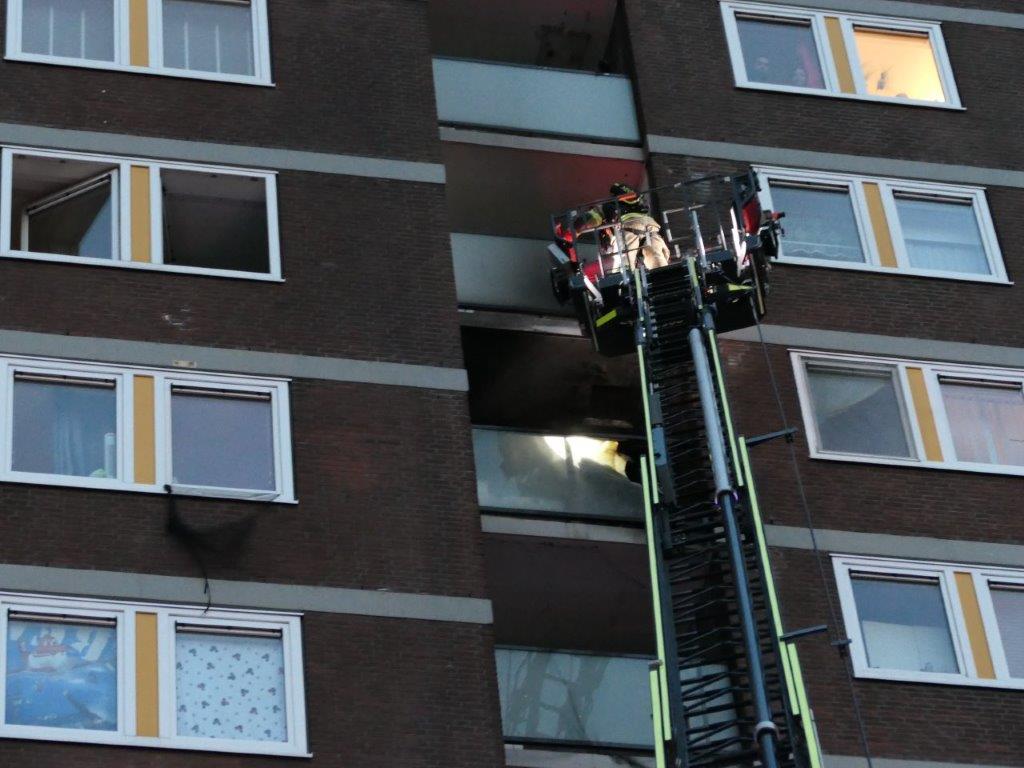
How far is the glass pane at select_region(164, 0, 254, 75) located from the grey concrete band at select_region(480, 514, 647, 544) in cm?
630

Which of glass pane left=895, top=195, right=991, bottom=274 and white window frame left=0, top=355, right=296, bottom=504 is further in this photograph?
glass pane left=895, top=195, right=991, bottom=274

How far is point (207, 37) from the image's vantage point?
2908 cm

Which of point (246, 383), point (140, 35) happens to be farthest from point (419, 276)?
point (140, 35)

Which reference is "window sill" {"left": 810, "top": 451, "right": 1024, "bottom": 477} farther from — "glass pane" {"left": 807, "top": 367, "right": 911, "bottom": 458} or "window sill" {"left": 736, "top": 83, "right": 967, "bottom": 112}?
"window sill" {"left": 736, "top": 83, "right": 967, "bottom": 112}

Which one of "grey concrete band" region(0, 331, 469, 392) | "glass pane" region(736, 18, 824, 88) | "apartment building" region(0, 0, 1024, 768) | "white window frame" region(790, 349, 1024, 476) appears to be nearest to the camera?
"apartment building" region(0, 0, 1024, 768)

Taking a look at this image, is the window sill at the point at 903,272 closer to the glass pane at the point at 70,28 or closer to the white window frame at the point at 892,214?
the white window frame at the point at 892,214

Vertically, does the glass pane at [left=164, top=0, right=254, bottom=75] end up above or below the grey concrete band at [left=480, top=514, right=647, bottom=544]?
above

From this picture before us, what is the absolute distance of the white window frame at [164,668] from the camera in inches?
892

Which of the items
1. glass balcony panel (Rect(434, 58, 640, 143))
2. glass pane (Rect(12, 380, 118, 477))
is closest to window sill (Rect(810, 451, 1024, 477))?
glass balcony panel (Rect(434, 58, 640, 143))

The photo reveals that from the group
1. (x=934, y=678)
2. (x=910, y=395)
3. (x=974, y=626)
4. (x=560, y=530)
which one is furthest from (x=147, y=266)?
(x=974, y=626)

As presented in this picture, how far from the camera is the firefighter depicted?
28312mm

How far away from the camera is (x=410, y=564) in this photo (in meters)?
24.8

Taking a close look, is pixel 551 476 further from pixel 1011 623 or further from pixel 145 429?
pixel 1011 623

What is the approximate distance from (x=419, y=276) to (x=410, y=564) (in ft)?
13.1
